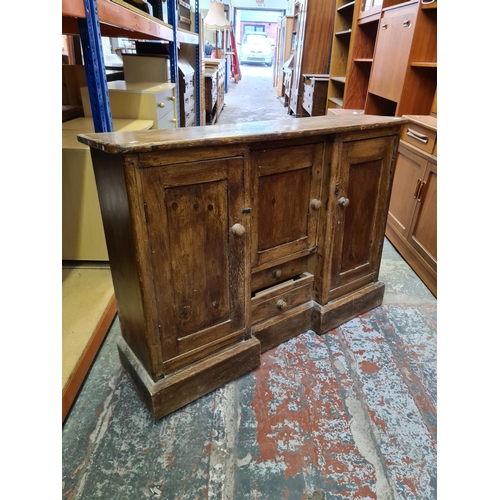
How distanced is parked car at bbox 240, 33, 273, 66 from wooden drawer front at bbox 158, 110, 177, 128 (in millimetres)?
19658

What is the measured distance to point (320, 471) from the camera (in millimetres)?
1105

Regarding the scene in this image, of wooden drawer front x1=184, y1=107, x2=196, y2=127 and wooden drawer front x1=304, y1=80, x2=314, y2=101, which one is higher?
wooden drawer front x1=304, y1=80, x2=314, y2=101

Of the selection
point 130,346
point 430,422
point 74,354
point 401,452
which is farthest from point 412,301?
point 74,354

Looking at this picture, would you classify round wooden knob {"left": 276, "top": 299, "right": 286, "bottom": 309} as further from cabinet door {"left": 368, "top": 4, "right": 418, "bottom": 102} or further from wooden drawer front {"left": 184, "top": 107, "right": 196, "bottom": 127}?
wooden drawer front {"left": 184, "top": 107, "right": 196, "bottom": 127}

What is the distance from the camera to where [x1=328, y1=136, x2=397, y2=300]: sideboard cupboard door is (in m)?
1.50

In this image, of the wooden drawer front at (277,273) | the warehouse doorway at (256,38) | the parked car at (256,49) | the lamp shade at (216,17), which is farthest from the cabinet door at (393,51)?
the parked car at (256,49)

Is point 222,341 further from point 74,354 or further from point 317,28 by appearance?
point 317,28

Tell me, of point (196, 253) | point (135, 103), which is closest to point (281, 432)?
point (196, 253)

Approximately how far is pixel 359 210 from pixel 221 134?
31.6 inches

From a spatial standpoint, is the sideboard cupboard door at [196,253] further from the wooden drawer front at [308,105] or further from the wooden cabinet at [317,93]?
the wooden drawer front at [308,105]

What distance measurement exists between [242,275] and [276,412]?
0.52 metres

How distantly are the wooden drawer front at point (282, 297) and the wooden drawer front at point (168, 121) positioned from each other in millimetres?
1784

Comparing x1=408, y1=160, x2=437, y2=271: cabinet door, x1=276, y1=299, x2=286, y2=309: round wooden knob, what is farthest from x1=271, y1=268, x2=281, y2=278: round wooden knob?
x1=408, y1=160, x2=437, y2=271: cabinet door

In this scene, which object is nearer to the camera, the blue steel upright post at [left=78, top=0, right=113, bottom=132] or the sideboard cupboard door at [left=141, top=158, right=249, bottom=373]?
the sideboard cupboard door at [left=141, top=158, right=249, bottom=373]
